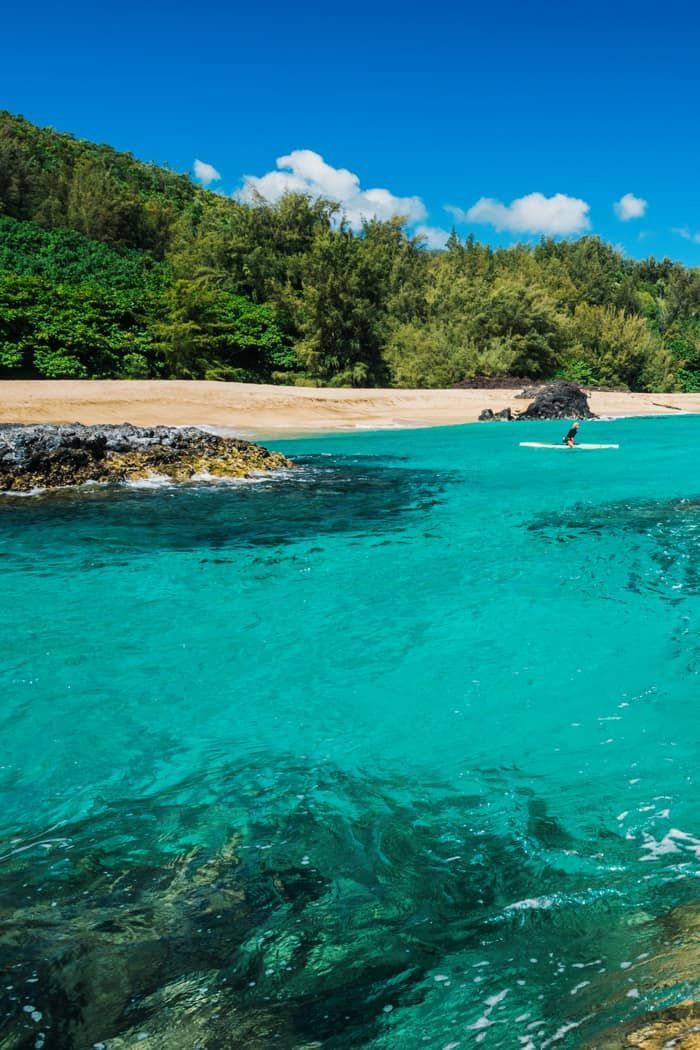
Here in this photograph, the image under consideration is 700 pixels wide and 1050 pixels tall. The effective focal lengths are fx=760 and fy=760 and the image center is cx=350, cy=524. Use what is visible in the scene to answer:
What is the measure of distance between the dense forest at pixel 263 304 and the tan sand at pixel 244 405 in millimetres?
3340

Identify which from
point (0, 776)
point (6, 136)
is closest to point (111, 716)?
point (0, 776)

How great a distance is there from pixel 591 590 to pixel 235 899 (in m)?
6.17

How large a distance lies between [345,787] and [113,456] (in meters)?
13.3

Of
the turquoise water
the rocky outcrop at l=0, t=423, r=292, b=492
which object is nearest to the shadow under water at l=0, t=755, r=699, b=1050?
the turquoise water

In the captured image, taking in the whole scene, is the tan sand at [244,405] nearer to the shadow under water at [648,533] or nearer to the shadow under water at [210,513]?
the shadow under water at [210,513]

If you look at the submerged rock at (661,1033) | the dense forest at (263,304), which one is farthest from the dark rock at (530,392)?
the submerged rock at (661,1033)

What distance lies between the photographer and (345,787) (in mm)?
4598

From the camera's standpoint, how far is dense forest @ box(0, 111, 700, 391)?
3238 centimetres

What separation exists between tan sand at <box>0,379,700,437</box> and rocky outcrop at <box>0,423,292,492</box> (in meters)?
7.76

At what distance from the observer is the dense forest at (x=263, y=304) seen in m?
32.4

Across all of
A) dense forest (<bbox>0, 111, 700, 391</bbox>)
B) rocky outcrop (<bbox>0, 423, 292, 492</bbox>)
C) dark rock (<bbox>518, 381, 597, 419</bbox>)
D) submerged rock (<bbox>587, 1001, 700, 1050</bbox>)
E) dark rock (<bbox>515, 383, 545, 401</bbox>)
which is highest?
dense forest (<bbox>0, 111, 700, 391</bbox>)

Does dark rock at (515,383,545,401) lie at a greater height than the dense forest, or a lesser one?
lesser

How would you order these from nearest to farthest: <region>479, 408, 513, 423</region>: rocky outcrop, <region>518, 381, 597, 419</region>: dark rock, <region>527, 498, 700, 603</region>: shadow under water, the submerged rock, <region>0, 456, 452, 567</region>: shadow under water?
the submerged rock < <region>527, 498, 700, 603</region>: shadow under water < <region>0, 456, 452, 567</region>: shadow under water < <region>479, 408, 513, 423</region>: rocky outcrop < <region>518, 381, 597, 419</region>: dark rock

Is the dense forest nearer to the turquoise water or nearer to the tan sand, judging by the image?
the tan sand
